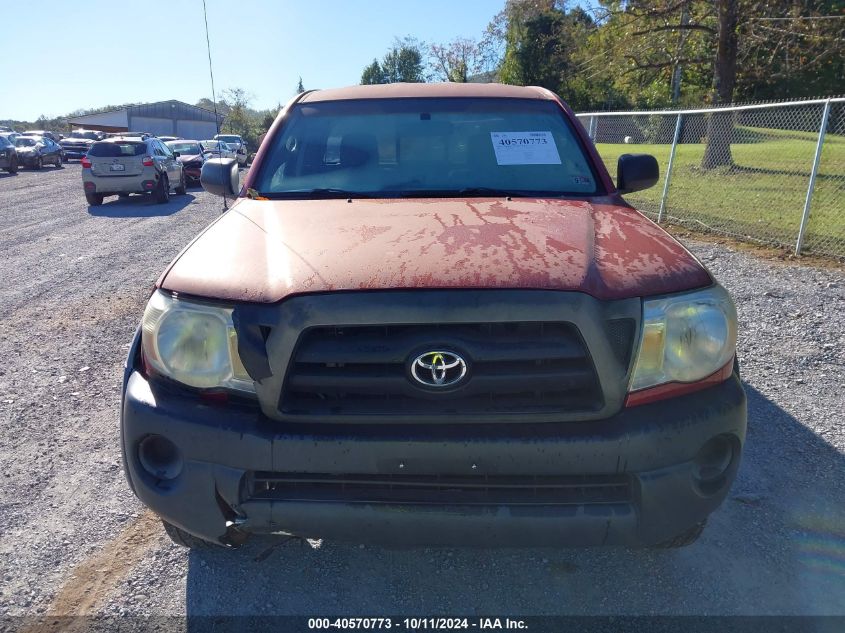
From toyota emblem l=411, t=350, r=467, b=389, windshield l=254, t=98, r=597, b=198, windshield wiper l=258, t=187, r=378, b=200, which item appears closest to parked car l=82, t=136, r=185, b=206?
windshield l=254, t=98, r=597, b=198

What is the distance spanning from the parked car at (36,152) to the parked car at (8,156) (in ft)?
3.24

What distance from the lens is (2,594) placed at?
8.02 feet

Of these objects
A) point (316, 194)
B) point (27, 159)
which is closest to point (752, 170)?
point (316, 194)

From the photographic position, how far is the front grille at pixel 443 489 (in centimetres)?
206

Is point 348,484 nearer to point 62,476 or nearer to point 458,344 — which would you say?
point 458,344

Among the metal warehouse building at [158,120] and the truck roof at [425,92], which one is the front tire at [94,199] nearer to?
the truck roof at [425,92]

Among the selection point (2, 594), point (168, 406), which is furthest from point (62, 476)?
point (168, 406)

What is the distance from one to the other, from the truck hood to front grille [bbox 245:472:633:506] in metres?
0.57

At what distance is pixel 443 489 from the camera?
2113 mm

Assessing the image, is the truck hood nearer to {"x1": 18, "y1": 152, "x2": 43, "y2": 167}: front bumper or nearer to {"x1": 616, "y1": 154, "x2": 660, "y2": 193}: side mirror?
{"x1": 616, "y1": 154, "x2": 660, "y2": 193}: side mirror

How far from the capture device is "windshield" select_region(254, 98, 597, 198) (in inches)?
129

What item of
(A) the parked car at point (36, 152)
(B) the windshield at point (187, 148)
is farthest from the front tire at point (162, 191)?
(A) the parked car at point (36, 152)

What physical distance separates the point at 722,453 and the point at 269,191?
231 centimetres

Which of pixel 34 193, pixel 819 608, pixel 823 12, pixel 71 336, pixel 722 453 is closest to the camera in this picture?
pixel 722 453
